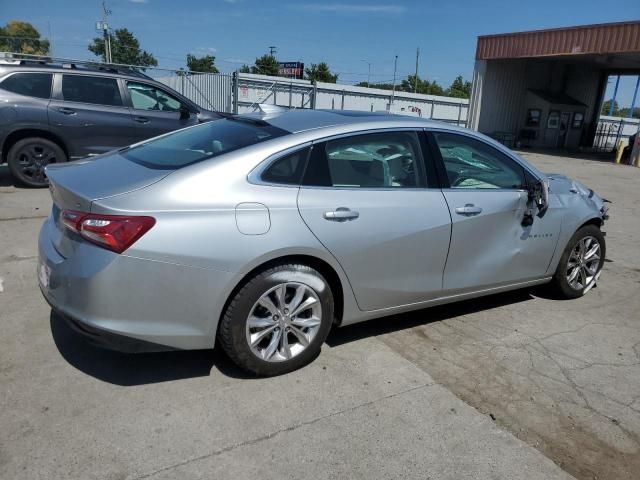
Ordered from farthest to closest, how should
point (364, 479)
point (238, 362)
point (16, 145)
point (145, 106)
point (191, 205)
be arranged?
point (145, 106) < point (16, 145) < point (238, 362) < point (191, 205) < point (364, 479)

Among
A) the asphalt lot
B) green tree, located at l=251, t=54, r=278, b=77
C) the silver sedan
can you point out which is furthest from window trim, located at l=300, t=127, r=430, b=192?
green tree, located at l=251, t=54, r=278, b=77

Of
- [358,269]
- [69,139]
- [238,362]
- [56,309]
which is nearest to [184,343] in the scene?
[238,362]

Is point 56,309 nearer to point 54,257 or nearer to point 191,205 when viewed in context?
point 54,257

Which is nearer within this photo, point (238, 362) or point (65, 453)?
point (65, 453)

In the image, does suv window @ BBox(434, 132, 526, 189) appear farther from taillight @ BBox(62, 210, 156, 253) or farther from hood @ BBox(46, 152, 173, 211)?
taillight @ BBox(62, 210, 156, 253)

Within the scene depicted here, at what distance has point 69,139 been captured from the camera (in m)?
7.70

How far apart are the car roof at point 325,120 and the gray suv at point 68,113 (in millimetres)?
5000

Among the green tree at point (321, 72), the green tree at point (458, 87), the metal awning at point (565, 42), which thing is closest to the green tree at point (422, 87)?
the green tree at point (458, 87)

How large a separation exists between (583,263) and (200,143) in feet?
11.6

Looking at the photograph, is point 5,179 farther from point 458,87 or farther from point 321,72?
point 458,87

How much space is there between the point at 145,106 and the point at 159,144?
527 cm

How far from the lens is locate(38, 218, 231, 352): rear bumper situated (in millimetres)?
2545

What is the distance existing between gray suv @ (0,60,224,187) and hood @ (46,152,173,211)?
4.92 m

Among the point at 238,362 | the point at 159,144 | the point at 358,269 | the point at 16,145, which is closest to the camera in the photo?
the point at 238,362
